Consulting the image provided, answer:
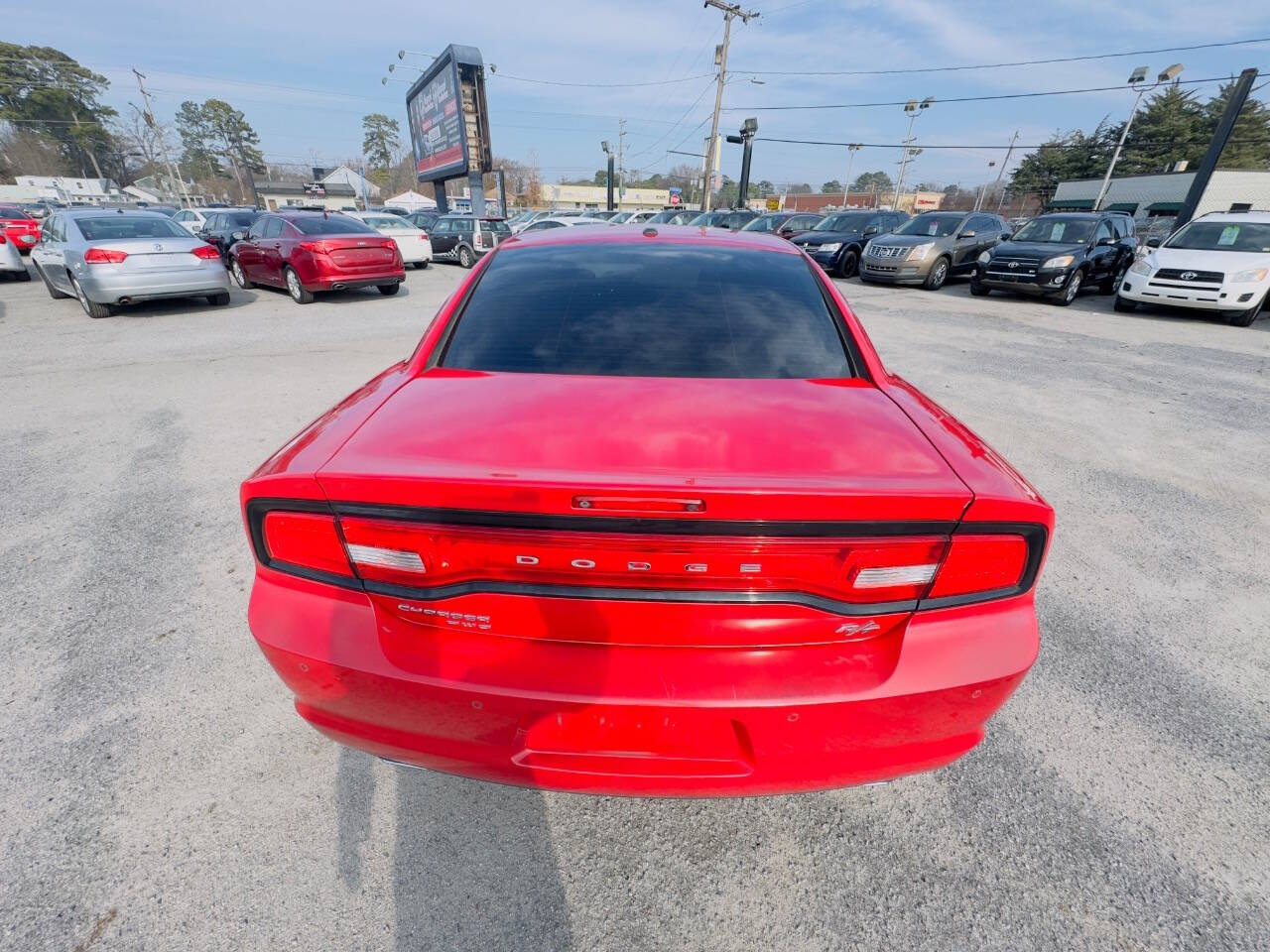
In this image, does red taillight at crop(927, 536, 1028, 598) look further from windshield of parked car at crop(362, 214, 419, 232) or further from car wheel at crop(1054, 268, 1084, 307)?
windshield of parked car at crop(362, 214, 419, 232)

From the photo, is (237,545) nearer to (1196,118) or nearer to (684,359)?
(684,359)

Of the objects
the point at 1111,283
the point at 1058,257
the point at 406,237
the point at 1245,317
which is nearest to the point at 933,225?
the point at 1058,257

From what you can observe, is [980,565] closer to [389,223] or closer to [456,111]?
[389,223]

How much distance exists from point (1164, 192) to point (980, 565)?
53946 millimetres

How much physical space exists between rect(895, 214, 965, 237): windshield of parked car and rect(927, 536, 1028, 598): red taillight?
14798 millimetres

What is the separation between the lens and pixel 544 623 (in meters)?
1.28

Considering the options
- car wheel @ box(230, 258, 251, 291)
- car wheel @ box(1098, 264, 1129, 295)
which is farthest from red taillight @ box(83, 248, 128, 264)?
car wheel @ box(1098, 264, 1129, 295)

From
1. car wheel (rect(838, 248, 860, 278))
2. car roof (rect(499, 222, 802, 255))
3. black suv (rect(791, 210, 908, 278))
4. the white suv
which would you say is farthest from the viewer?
car wheel (rect(838, 248, 860, 278))

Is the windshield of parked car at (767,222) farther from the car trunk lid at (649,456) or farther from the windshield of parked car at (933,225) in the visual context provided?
the car trunk lid at (649,456)

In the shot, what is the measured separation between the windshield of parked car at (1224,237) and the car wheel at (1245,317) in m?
0.91

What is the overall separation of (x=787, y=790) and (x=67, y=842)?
6.66 ft

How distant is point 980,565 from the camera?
1.28 m

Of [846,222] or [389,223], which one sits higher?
[846,222]

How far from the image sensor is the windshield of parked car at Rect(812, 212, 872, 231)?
15.8m
